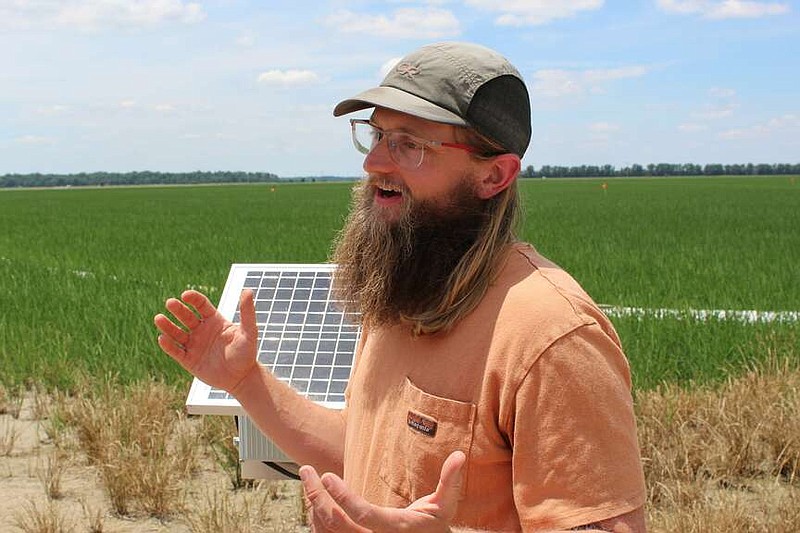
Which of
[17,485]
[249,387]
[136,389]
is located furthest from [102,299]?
[249,387]

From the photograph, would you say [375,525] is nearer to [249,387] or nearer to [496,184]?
[496,184]

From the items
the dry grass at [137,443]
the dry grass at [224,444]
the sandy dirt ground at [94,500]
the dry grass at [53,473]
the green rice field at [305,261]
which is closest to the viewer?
the sandy dirt ground at [94,500]

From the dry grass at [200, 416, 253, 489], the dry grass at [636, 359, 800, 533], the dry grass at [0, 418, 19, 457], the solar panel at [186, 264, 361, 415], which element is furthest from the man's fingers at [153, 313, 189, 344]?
the dry grass at [0, 418, 19, 457]

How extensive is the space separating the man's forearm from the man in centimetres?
27

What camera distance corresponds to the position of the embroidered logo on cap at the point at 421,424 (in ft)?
5.39

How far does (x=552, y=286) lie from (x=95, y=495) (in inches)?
136

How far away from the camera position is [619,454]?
58.9 inches

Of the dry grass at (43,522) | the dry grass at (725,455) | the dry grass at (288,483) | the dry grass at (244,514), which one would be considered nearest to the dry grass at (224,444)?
the dry grass at (288,483)

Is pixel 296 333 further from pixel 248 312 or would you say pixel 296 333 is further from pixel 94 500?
pixel 94 500

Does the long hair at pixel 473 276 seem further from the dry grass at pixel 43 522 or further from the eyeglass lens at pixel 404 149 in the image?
the dry grass at pixel 43 522

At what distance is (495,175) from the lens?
5.93ft

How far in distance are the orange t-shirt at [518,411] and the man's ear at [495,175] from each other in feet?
0.44

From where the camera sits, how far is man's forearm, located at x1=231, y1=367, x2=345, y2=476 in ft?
7.48

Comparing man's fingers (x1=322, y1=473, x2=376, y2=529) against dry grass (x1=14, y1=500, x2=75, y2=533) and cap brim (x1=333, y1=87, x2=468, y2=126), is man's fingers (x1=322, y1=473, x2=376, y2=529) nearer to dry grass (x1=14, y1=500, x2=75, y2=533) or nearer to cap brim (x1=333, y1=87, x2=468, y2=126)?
cap brim (x1=333, y1=87, x2=468, y2=126)
